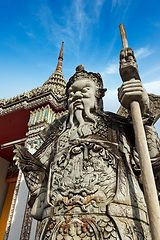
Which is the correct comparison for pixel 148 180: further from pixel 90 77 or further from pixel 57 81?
pixel 57 81

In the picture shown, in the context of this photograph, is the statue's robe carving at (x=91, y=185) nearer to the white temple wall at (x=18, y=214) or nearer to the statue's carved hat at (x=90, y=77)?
the statue's carved hat at (x=90, y=77)

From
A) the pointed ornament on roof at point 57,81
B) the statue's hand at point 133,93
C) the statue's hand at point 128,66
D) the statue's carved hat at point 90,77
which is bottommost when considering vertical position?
the statue's hand at point 133,93

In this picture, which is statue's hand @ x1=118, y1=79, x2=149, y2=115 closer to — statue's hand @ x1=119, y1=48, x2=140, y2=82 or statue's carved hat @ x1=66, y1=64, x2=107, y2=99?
statue's hand @ x1=119, y1=48, x2=140, y2=82

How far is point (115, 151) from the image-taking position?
6.41ft

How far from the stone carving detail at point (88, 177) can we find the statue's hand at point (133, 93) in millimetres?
341

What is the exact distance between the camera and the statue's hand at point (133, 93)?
1.92 metres

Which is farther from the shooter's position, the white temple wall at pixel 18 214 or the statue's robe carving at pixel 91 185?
the white temple wall at pixel 18 214

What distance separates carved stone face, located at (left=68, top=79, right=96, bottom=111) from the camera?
244 cm

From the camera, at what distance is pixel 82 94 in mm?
2498

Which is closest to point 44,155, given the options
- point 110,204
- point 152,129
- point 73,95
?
point 73,95

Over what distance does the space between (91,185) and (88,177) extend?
86mm

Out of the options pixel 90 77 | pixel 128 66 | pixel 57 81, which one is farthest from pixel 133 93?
pixel 57 81

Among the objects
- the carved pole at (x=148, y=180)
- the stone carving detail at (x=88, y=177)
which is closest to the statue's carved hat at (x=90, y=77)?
the stone carving detail at (x=88, y=177)

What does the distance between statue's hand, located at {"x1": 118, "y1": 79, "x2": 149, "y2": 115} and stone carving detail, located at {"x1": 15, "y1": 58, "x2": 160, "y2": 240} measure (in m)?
0.34
